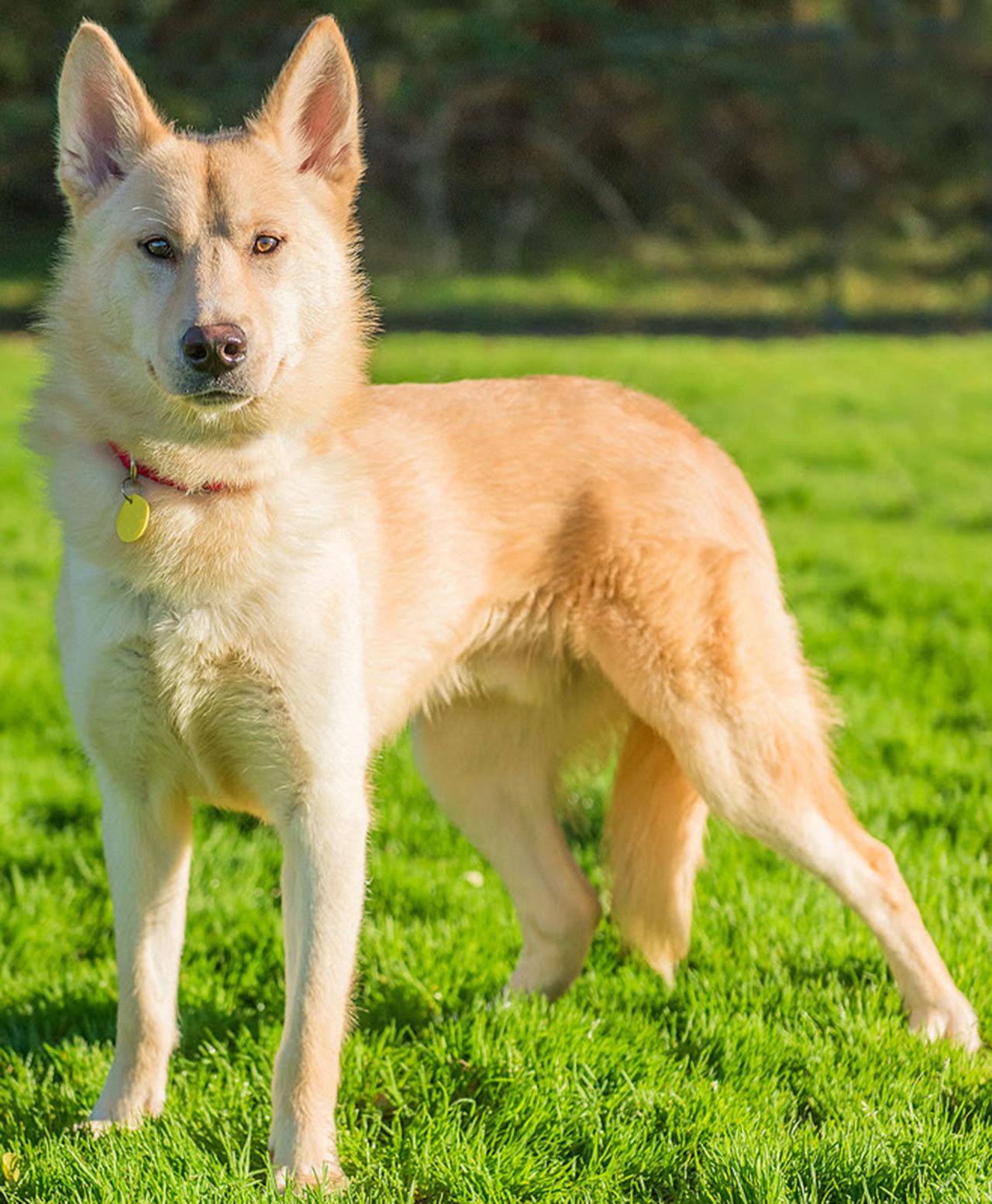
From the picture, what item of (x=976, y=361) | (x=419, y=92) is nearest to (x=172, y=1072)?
(x=976, y=361)

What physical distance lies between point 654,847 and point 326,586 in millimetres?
1105

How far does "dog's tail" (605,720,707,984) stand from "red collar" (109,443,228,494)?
119 centimetres

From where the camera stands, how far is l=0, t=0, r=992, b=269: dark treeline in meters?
16.3

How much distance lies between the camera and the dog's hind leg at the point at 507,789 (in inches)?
140

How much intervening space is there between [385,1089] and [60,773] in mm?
1986

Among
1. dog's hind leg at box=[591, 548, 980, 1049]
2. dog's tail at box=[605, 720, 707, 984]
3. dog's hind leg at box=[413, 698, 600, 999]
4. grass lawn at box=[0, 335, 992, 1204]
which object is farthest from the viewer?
dog's hind leg at box=[413, 698, 600, 999]

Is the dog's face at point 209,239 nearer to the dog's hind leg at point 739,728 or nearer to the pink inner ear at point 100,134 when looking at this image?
the pink inner ear at point 100,134

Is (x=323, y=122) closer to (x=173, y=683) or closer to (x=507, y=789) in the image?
(x=173, y=683)

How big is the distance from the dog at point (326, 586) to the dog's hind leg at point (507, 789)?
16 millimetres

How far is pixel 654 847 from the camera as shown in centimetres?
342

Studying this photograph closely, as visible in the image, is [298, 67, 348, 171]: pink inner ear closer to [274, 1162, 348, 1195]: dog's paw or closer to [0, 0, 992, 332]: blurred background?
[274, 1162, 348, 1195]: dog's paw

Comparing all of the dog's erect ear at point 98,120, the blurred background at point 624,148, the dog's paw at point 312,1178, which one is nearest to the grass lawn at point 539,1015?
the dog's paw at point 312,1178

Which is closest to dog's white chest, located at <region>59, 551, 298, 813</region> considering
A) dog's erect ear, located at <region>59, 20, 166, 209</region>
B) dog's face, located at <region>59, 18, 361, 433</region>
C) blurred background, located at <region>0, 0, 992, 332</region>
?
dog's face, located at <region>59, 18, 361, 433</region>

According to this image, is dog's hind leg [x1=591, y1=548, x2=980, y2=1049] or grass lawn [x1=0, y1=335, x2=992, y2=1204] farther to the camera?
dog's hind leg [x1=591, y1=548, x2=980, y2=1049]
